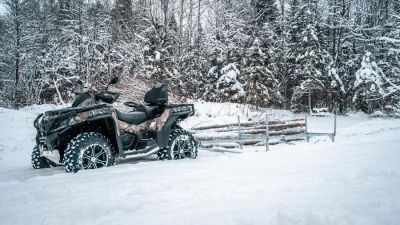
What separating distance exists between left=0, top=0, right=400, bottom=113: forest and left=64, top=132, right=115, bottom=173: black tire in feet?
61.8

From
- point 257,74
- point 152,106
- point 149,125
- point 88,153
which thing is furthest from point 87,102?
point 257,74

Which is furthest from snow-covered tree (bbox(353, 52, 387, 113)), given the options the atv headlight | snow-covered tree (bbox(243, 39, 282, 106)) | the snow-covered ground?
the atv headlight

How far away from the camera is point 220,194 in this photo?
10.3 ft

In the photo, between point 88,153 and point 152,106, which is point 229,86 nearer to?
point 152,106

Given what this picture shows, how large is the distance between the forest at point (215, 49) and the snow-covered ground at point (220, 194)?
20022mm

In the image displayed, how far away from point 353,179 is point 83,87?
13.8 ft

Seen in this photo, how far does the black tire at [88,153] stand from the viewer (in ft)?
15.9

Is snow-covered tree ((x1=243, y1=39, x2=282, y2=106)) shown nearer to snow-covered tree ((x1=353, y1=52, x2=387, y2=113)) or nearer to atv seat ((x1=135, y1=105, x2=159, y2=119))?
snow-covered tree ((x1=353, y1=52, x2=387, y2=113))

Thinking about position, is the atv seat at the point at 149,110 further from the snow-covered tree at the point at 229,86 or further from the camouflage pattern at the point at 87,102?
the snow-covered tree at the point at 229,86

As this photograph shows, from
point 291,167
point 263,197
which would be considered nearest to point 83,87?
point 291,167

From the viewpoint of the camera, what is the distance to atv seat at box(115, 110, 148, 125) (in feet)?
18.9

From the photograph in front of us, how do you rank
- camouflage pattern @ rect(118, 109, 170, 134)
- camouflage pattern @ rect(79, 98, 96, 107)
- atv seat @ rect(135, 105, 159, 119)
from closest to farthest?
1. camouflage pattern @ rect(79, 98, 96, 107)
2. camouflage pattern @ rect(118, 109, 170, 134)
3. atv seat @ rect(135, 105, 159, 119)

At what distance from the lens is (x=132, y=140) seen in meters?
6.03

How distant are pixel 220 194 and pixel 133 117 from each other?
3230mm
